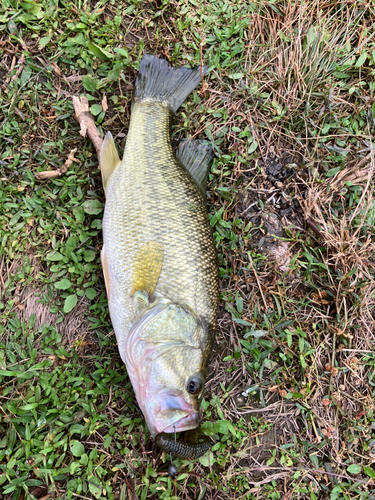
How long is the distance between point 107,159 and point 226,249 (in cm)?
132

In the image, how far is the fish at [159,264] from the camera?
2.27m

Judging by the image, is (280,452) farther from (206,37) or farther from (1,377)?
(206,37)

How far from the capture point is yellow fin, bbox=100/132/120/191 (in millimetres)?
2818

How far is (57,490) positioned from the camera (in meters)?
2.50

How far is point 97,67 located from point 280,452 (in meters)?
3.86

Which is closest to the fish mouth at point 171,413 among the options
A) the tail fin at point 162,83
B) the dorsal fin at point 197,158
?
the dorsal fin at point 197,158

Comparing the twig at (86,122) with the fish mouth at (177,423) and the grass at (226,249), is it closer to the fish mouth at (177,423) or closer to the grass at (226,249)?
the grass at (226,249)

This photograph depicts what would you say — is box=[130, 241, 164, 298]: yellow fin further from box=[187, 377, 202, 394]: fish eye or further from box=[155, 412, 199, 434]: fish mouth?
box=[155, 412, 199, 434]: fish mouth

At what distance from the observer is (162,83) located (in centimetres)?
302

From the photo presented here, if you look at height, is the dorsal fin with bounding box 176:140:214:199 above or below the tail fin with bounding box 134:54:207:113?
below

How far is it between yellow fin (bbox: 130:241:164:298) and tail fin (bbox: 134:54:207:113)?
4.57ft

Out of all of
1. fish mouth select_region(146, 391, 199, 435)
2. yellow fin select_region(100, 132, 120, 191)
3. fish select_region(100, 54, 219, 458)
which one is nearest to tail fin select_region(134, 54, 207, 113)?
fish select_region(100, 54, 219, 458)

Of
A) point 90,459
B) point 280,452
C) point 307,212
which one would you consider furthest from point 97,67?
point 280,452

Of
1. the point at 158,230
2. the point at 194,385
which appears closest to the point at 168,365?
the point at 194,385
